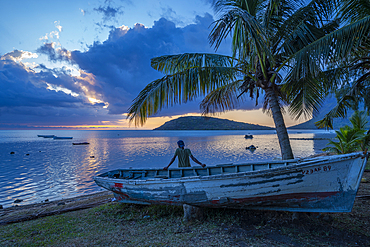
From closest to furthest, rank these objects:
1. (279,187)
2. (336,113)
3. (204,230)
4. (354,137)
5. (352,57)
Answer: (279,187) → (204,230) → (352,57) → (354,137) → (336,113)

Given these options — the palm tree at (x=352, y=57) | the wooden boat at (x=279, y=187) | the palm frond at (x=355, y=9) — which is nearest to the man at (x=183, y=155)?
the wooden boat at (x=279, y=187)

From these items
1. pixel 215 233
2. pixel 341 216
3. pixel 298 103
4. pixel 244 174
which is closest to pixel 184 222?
pixel 215 233

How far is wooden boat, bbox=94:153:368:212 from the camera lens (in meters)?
4.18

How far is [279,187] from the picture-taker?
15.2ft

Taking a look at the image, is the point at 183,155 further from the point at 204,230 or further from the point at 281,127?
the point at 281,127

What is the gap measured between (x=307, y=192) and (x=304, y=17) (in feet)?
19.5

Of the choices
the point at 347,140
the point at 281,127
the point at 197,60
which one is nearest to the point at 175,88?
the point at 197,60

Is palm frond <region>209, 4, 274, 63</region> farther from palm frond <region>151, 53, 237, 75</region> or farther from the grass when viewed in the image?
the grass

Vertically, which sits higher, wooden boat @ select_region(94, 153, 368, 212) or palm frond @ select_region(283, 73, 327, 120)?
palm frond @ select_region(283, 73, 327, 120)

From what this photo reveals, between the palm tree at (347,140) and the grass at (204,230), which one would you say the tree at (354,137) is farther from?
the grass at (204,230)

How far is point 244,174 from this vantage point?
15.6 feet

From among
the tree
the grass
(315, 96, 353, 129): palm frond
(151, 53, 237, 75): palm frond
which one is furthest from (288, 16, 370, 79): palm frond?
(315, 96, 353, 129): palm frond

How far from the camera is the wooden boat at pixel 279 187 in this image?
4184mm

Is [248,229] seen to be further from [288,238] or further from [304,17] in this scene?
[304,17]
